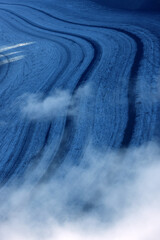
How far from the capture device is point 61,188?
0.84m

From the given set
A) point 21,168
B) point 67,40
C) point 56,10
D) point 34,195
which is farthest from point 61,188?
point 56,10

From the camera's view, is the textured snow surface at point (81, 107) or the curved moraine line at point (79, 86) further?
the curved moraine line at point (79, 86)

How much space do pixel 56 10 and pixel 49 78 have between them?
4.51 ft

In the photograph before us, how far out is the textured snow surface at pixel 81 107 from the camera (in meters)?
0.86

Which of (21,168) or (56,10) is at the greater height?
(56,10)

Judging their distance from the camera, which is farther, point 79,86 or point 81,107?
point 79,86

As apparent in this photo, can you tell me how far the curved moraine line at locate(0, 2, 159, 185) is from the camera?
979 mm

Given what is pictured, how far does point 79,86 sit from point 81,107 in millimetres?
190

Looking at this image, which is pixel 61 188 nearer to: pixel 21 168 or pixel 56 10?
pixel 21 168

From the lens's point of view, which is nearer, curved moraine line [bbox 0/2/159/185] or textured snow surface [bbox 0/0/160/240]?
textured snow surface [bbox 0/0/160/240]

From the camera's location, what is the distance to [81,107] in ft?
3.87

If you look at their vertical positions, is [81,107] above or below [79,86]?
below

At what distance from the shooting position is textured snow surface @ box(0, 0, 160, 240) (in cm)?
86

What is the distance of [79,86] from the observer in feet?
4.37
